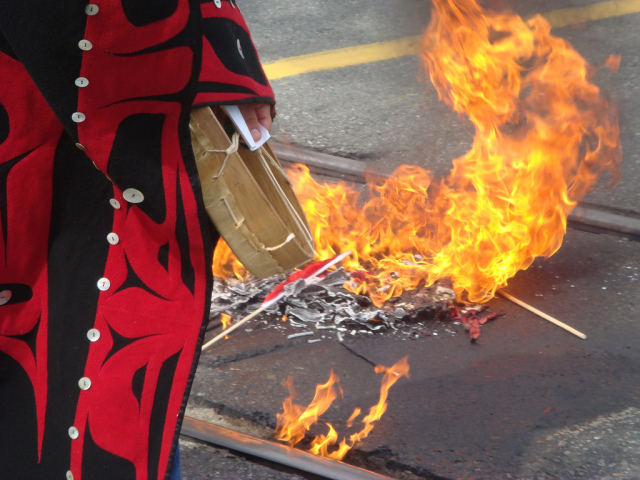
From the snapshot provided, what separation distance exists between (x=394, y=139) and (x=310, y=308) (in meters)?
1.93

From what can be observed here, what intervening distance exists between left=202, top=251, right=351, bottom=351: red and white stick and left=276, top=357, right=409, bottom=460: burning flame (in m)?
0.44

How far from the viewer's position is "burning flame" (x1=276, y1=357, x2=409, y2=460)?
92.3 inches

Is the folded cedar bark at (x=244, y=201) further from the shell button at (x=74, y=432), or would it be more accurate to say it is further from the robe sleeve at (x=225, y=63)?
the shell button at (x=74, y=432)

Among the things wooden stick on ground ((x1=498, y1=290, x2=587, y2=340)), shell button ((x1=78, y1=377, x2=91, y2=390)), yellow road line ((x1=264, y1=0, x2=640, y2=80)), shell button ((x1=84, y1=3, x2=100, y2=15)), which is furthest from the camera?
yellow road line ((x1=264, y1=0, x2=640, y2=80))

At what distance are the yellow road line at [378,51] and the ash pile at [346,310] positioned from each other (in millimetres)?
3211

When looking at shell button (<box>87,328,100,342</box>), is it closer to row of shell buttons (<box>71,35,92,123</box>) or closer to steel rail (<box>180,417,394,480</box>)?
row of shell buttons (<box>71,35,92,123</box>)

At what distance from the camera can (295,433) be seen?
7.92 ft

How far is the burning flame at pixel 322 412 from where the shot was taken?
7.69 ft

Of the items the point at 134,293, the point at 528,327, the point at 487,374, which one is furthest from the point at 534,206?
the point at 134,293

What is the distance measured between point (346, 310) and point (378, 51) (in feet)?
12.6

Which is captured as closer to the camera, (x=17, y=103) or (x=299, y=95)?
(x=17, y=103)

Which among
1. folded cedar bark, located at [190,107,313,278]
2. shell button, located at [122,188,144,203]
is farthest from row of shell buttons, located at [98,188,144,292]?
folded cedar bark, located at [190,107,313,278]

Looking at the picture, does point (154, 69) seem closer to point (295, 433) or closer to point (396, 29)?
point (295, 433)

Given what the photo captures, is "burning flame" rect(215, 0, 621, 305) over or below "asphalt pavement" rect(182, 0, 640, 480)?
over
